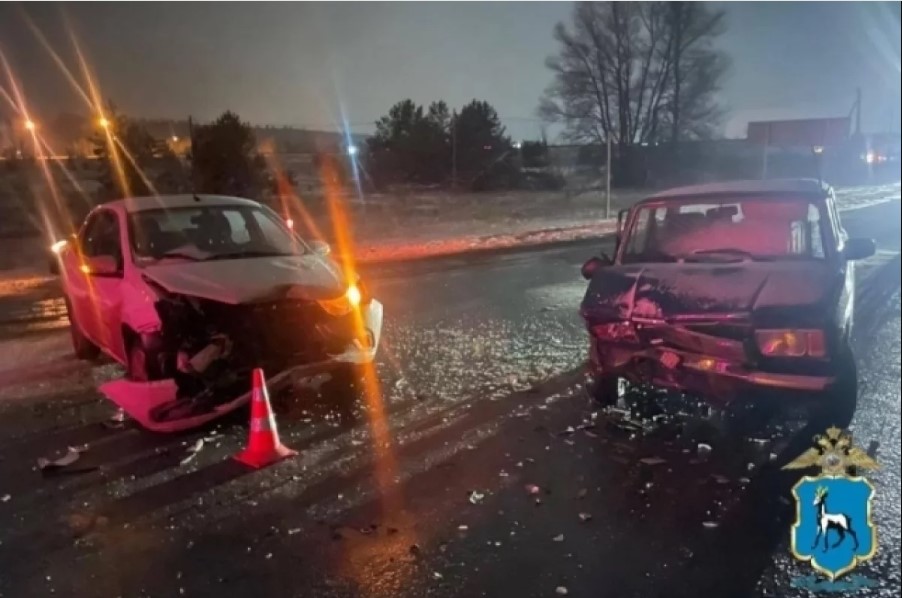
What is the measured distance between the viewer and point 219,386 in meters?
5.18

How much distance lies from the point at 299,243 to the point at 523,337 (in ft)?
8.36

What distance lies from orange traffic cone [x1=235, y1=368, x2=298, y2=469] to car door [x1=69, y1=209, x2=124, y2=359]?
4.69 feet

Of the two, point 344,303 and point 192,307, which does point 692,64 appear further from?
point 192,307

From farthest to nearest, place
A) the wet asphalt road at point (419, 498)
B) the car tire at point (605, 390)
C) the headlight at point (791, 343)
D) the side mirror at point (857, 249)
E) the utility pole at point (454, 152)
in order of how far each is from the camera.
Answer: the utility pole at point (454, 152), the car tire at point (605, 390), the side mirror at point (857, 249), the headlight at point (791, 343), the wet asphalt road at point (419, 498)

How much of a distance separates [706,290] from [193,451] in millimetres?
3217

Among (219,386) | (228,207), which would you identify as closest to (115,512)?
(219,386)

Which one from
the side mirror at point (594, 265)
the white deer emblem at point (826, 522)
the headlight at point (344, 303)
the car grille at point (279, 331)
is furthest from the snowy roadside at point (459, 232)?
the white deer emblem at point (826, 522)

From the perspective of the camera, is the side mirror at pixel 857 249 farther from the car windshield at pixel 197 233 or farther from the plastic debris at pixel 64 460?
the plastic debris at pixel 64 460

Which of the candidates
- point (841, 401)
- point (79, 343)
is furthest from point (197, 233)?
point (841, 401)

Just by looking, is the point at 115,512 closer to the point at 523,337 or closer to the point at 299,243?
the point at 299,243

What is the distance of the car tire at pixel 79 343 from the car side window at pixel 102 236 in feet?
2.83

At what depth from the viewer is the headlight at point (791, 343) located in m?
4.07

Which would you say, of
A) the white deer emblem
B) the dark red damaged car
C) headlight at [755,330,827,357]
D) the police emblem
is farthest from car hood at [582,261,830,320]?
the white deer emblem

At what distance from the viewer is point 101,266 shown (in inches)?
207
